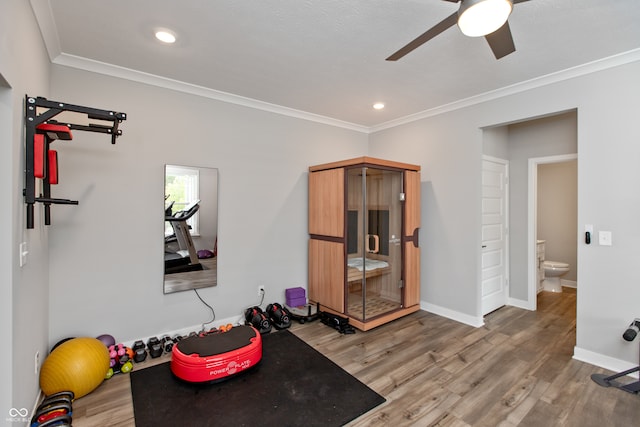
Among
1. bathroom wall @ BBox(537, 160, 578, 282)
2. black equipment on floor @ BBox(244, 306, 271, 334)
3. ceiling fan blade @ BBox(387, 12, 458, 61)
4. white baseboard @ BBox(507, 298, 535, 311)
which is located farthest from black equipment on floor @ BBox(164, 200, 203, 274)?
bathroom wall @ BBox(537, 160, 578, 282)

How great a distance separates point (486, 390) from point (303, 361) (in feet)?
4.91

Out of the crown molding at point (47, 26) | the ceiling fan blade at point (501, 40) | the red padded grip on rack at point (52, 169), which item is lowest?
the red padded grip on rack at point (52, 169)

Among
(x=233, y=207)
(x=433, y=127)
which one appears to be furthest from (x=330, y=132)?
(x=233, y=207)

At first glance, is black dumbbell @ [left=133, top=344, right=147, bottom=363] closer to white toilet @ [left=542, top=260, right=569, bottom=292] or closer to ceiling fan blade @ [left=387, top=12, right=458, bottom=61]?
ceiling fan blade @ [left=387, top=12, right=458, bottom=61]

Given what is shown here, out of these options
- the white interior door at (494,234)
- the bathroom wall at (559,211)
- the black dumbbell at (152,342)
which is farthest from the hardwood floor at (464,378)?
the bathroom wall at (559,211)

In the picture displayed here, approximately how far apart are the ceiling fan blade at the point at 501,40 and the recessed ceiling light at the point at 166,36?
220cm

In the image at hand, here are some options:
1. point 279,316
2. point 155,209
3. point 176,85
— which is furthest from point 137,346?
point 176,85

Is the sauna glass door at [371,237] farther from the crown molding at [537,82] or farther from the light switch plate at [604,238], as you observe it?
the light switch plate at [604,238]

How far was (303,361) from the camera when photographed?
2.74 meters

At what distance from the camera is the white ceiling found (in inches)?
78.6

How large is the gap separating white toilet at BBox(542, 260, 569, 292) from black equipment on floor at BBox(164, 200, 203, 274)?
206 inches

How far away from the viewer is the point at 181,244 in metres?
3.18

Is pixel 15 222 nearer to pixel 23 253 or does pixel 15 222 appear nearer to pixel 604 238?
pixel 23 253

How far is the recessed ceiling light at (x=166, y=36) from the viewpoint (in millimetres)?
2262
